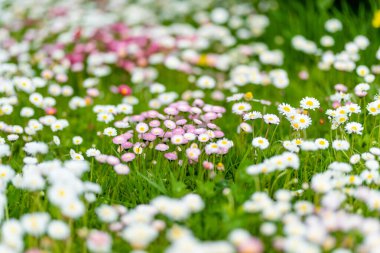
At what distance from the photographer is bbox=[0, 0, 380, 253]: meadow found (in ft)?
6.84

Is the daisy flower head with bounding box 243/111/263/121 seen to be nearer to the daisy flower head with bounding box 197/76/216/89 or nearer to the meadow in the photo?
the meadow

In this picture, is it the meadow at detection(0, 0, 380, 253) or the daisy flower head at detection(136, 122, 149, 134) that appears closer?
the meadow at detection(0, 0, 380, 253)

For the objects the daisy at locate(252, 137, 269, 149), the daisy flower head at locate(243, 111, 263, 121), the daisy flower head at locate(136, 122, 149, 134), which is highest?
the daisy flower head at locate(243, 111, 263, 121)

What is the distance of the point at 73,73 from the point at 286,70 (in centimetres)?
166

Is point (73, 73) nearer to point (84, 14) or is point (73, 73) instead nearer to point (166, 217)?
point (84, 14)

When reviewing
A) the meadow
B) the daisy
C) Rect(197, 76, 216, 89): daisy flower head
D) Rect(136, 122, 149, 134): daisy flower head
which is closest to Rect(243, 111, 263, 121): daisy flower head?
the meadow

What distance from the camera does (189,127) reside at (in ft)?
9.84

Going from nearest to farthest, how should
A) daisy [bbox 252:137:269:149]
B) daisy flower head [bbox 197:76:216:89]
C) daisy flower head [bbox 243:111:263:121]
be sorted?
daisy [bbox 252:137:269:149], daisy flower head [bbox 243:111:263:121], daisy flower head [bbox 197:76:216:89]

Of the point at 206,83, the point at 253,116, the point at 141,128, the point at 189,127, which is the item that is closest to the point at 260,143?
the point at 253,116

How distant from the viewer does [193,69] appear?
452 centimetres

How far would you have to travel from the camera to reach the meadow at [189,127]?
2086mm

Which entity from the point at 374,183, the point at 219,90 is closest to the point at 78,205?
the point at 374,183

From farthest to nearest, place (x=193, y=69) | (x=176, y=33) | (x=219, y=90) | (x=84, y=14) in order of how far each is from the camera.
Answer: (x=84, y=14) < (x=176, y=33) < (x=193, y=69) < (x=219, y=90)

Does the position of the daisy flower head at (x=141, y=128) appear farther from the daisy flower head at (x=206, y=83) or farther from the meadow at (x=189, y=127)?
the daisy flower head at (x=206, y=83)
